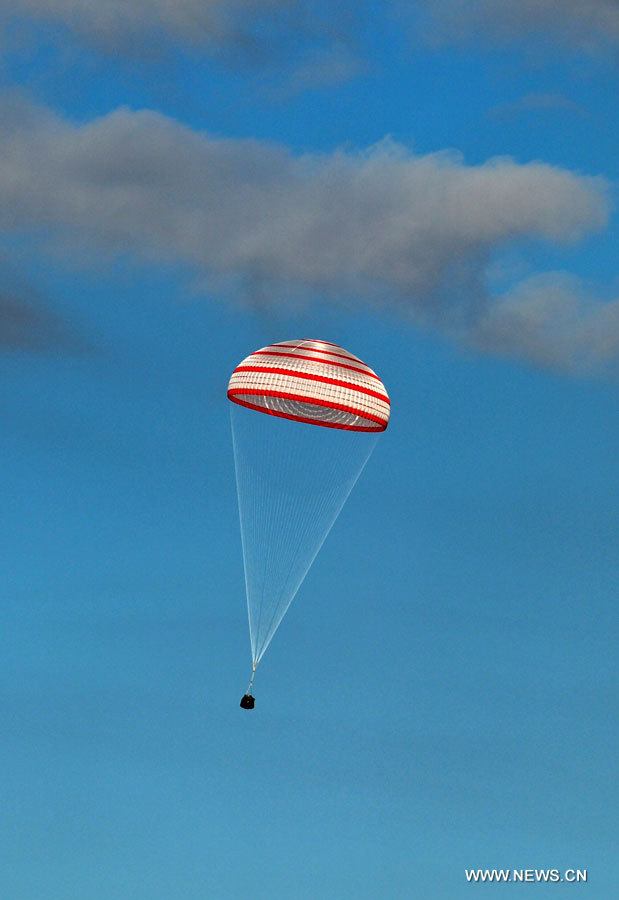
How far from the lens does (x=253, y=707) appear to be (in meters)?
79.2

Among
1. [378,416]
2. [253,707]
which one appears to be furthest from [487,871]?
[378,416]

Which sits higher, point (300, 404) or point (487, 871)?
point (300, 404)

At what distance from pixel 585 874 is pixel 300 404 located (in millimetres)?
22890

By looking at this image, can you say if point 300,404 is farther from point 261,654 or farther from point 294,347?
point 261,654

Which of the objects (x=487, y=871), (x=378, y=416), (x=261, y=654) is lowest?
(x=487, y=871)

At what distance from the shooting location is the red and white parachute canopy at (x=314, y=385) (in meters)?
79.3

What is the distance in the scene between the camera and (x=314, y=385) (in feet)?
260

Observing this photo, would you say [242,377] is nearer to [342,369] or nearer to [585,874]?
[342,369]

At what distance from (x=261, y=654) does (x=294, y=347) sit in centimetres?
1239

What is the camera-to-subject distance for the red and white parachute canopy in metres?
79.3

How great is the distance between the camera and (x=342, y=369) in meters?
80.4

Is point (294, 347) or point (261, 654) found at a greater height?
point (294, 347)

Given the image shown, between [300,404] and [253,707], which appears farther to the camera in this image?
[300,404]

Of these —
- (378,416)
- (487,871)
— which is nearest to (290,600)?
(378,416)
